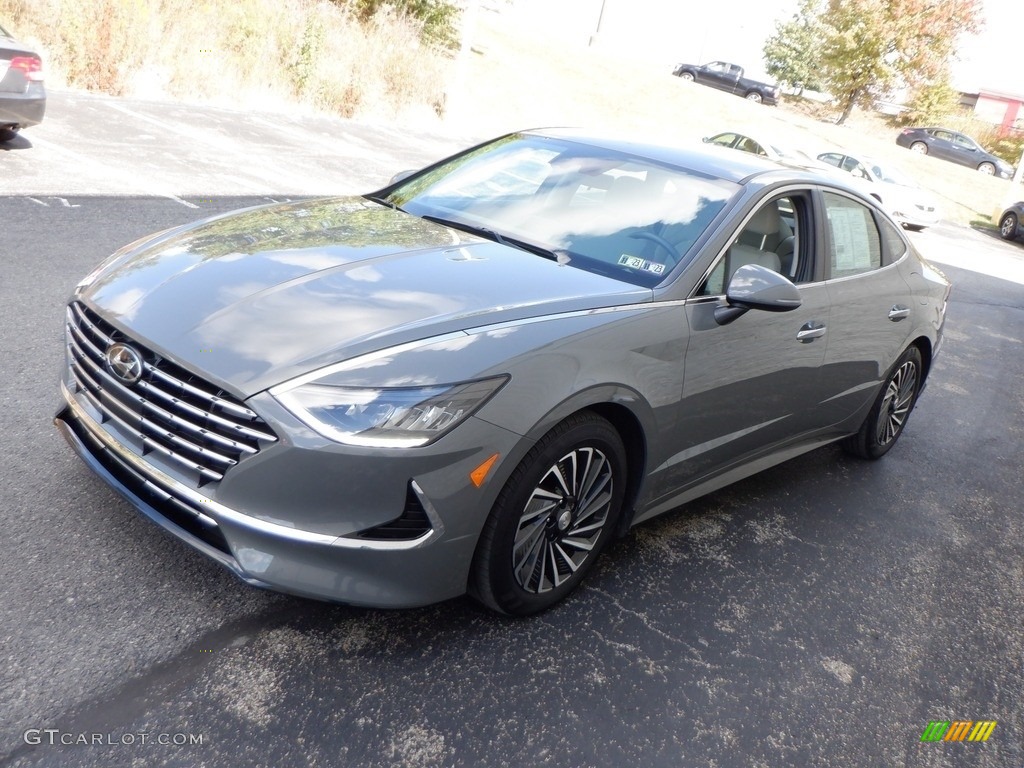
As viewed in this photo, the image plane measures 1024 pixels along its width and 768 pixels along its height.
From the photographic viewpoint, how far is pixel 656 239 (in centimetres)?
382

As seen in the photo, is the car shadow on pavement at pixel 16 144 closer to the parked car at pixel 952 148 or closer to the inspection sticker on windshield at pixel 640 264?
the inspection sticker on windshield at pixel 640 264

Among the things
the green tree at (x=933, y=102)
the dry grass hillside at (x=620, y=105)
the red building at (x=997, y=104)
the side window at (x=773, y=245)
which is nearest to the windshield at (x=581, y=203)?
the side window at (x=773, y=245)

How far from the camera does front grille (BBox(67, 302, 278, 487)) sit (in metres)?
2.65

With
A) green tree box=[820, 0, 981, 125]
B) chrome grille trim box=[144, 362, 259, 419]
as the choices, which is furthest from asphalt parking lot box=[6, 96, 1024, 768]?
green tree box=[820, 0, 981, 125]

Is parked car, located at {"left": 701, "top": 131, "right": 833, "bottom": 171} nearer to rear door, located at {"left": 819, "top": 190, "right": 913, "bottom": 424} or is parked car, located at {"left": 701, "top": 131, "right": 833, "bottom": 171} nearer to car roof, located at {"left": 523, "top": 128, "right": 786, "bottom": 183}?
rear door, located at {"left": 819, "top": 190, "right": 913, "bottom": 424}

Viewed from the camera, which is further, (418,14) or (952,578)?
(418,14)

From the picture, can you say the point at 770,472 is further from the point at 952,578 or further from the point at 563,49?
the point at 563,49

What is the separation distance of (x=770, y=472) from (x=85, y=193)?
6.62m

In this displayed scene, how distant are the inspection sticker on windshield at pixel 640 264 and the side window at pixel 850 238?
1.22 meters

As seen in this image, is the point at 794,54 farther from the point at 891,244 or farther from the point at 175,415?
the point at 175,415

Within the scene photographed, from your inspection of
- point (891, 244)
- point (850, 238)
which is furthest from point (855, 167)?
Result: point (850, 238)

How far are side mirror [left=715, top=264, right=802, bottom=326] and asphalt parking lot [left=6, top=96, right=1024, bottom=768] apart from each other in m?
1.10

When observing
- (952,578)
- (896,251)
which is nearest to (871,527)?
(952,578)

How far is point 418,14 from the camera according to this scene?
2578 cm
